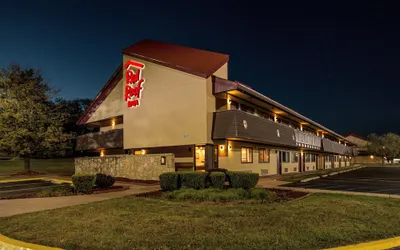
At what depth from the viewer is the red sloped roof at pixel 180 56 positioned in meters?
21.5

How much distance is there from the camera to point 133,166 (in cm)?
2116

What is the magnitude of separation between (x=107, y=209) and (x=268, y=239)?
5.46m

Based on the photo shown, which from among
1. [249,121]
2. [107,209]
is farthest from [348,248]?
[249,121]

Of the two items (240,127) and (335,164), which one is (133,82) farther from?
(335,164)

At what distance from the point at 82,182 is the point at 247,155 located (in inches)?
577

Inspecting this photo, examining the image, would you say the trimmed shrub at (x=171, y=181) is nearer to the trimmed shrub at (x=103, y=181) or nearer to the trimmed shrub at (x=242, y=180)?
the trimmed shrub at (x=242, y=180)

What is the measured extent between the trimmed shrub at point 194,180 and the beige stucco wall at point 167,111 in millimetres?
7214

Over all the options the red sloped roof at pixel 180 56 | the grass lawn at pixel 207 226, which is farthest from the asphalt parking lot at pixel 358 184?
the red sloped roof at pixel 180 56

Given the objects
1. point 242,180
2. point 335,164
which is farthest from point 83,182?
point 335,164

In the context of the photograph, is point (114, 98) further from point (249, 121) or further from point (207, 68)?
point (249, 121)

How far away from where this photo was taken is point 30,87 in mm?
27766

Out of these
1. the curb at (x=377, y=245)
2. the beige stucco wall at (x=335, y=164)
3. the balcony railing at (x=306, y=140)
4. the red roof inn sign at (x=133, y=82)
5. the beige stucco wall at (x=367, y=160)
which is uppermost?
the red roof inn sign at (x=133, y=82)

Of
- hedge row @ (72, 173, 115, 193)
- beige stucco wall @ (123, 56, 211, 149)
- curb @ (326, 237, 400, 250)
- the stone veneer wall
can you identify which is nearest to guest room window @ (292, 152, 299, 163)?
beige stucco wall @ (123, 56, 211, 149)

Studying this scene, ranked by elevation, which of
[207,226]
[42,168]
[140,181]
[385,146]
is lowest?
[42,168]
